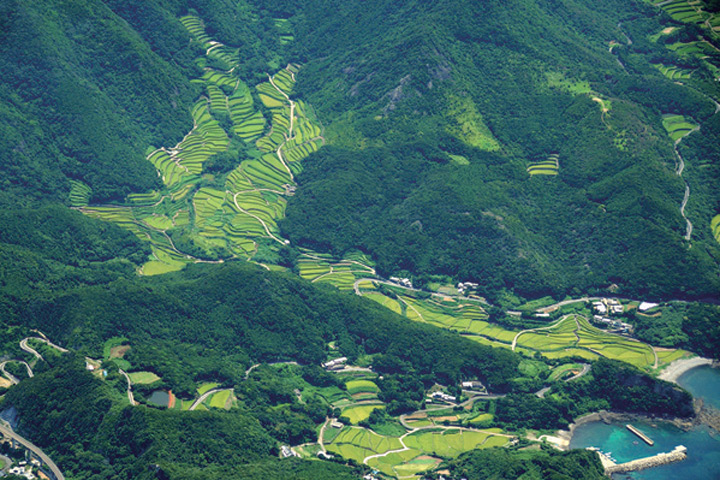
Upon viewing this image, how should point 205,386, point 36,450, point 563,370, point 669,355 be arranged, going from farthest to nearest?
point 669,355 < point 563,370 < point 205,386 < point 36,450

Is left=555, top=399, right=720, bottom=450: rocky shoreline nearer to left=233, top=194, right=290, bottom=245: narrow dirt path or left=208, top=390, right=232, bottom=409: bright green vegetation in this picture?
left=208, top=390, right=232, bottom=409: bright green vegetation

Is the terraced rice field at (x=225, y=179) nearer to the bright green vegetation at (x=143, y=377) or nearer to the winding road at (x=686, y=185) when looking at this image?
the bright green vegetation at (x=143, y=377)

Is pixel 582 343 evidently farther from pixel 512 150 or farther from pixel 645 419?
pixel 512 150

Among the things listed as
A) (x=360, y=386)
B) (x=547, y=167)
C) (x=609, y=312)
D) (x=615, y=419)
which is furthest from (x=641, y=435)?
(x=547, y=167)

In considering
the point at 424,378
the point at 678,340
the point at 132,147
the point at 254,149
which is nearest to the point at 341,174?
the point at 254,149

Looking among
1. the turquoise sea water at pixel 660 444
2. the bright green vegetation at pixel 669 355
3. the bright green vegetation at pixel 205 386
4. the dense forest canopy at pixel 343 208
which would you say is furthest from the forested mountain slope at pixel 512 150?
the bright green vegetation at pixel 205 386

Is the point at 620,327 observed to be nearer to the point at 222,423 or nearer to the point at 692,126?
the point at 692,126
